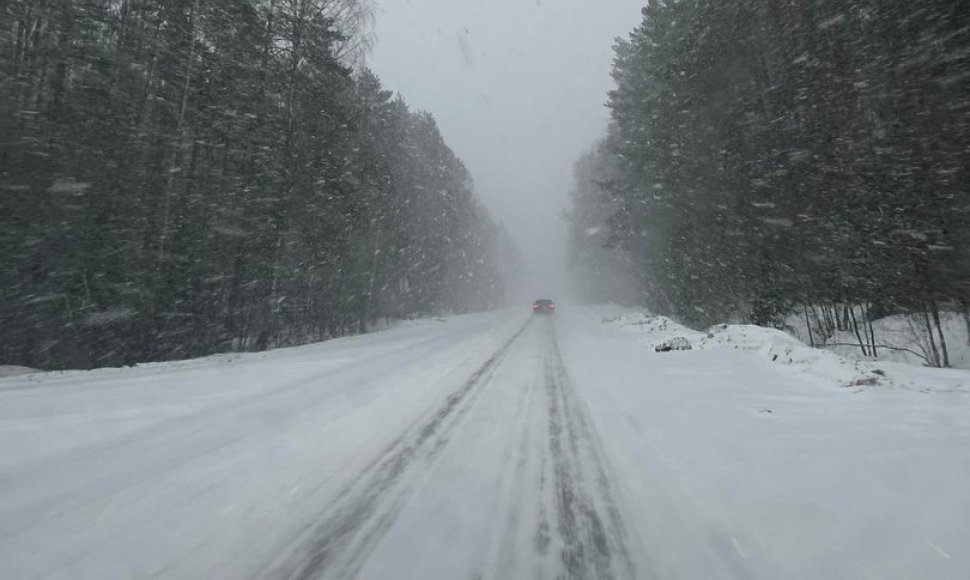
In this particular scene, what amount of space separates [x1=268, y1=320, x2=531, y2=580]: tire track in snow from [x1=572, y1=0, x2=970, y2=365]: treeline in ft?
32.3

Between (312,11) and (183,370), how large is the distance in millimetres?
13803

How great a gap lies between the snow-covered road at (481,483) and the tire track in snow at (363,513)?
0.05ft

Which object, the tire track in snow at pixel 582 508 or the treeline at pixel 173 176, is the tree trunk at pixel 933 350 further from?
the treeline at pixel 173 176

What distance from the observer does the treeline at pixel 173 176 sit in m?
11.5

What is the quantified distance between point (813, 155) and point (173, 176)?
1756 centimetres

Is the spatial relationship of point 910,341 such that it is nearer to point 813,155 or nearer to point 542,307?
point 813,155

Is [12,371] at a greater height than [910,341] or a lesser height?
greater

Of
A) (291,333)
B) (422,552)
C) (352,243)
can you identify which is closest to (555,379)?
(422,552)

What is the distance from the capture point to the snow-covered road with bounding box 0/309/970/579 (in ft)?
7.04

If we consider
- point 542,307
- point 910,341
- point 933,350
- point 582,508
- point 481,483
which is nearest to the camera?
point 582,508

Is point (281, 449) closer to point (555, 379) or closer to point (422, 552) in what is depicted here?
point (422, 552)

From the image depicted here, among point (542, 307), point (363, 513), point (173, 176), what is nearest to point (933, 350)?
point (363, 513)

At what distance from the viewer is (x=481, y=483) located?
10.3 ft

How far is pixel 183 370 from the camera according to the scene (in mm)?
7473
